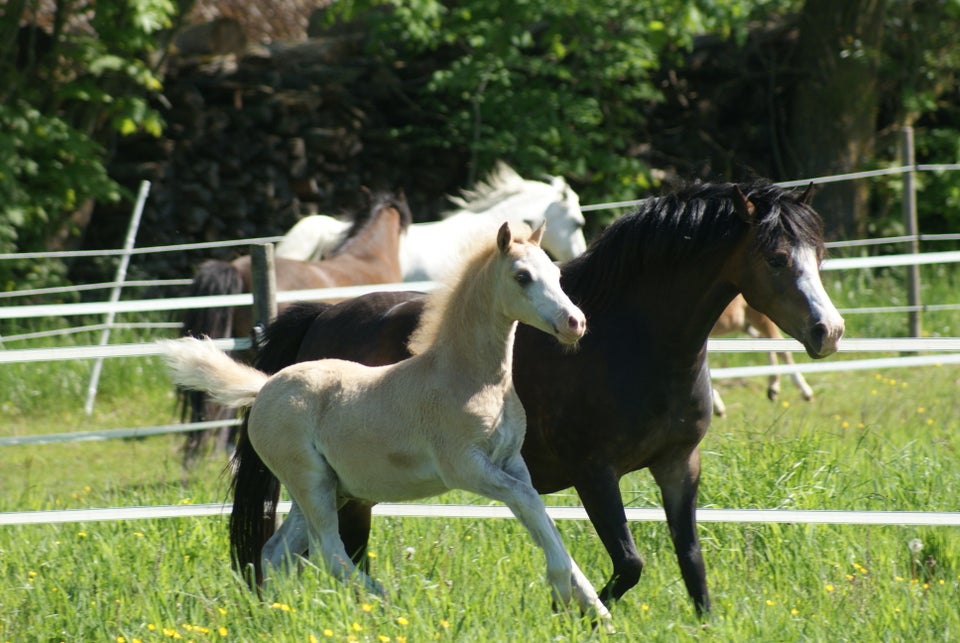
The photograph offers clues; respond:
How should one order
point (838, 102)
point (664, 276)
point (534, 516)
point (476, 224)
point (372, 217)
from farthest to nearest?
point (838, 102) < point (476, 224) < point (372, 217) < point (664, 276) < point (534, 516)

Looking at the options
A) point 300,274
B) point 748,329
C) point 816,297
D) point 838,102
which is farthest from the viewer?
point 838,102

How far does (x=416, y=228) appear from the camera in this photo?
9.98 meters

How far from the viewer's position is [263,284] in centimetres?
553

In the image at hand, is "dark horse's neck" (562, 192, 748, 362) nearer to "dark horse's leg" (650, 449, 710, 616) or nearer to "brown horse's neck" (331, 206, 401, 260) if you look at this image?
"dark horse's leg" (650, 449, 710, 616)

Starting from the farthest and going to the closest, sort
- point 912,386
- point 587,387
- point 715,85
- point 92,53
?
point 715,85
point 92,53
point 912,386
point 587,387

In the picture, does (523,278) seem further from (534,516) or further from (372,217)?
(372,217)

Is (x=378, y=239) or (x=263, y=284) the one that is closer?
(x=263, y=284)

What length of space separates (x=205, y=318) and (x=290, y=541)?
12.9 feet

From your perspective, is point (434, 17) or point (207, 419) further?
point (434, 17)

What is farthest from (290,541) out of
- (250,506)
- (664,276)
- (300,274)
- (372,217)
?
(372,217)

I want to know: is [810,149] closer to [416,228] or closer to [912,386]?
[912,386]

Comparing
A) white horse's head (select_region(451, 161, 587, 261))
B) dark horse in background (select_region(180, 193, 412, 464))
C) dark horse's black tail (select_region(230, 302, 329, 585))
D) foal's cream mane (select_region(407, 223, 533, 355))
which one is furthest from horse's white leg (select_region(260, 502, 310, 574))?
white horse's head (select_region(451, 161, 587, 261))

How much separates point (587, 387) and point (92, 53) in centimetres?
766

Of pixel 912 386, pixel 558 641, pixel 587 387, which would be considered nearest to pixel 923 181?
pixel 912 386
